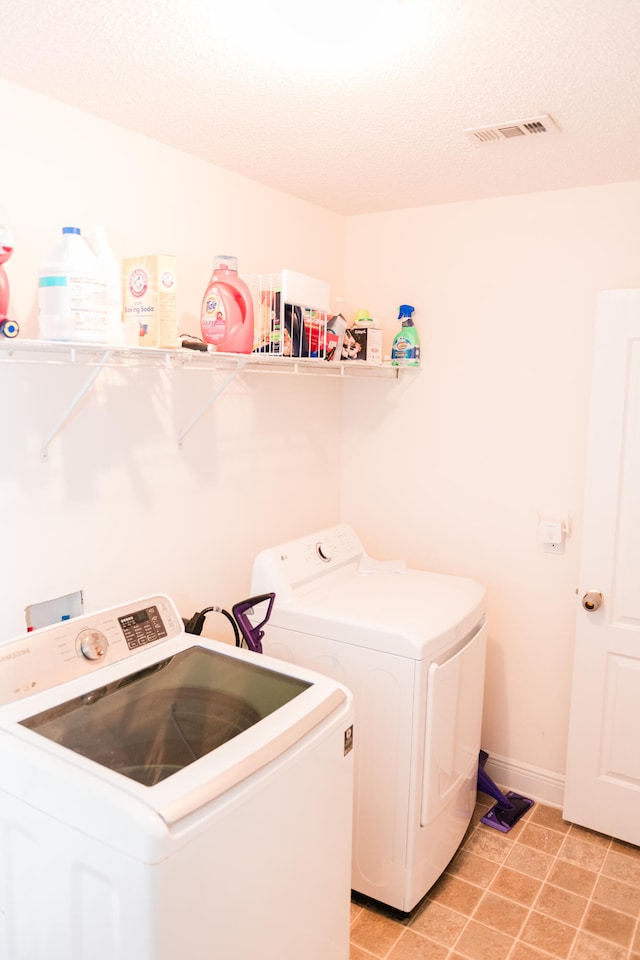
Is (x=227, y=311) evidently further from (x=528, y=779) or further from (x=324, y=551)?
(x=528, y=779)

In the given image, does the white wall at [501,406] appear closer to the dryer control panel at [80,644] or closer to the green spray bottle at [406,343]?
the green spray bottle at [406,343]

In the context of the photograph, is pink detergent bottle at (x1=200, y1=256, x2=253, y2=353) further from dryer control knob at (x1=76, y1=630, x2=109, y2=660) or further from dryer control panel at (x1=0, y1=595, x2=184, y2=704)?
dryer control knob at (x1=76, y1=630, x2=109, y2=660)

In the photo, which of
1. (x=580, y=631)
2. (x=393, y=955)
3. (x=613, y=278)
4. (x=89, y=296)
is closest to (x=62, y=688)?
(x=89, y=296)

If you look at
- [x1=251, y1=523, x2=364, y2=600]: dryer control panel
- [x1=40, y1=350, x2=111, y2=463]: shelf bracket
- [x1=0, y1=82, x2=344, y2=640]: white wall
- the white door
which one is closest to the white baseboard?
the white door

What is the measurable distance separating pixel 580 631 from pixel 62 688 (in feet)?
6.00

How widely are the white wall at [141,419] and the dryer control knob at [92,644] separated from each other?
215 mm

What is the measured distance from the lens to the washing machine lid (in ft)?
6.75

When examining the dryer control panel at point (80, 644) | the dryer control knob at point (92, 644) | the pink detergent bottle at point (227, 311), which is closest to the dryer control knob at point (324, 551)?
the dryer control panel at point (80, 644)

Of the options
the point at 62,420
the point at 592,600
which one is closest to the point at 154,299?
the point at 62,420

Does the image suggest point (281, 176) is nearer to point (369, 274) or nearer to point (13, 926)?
point (369, 274)

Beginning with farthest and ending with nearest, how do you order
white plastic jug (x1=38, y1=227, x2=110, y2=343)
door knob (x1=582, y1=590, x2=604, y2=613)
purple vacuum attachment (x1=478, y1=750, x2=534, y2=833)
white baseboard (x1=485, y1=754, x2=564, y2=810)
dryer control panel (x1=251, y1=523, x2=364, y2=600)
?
white baseboard (x1=485, y1=754, x2=564, y2=810) < purple vacuum attachment (x1=478, y1=750, x2=534, y2=833) < door knob (x1=582, y1=590, x2=604, y2=613) < dryer control panel (x1=251, y1=523, x2=364, y2=600) < white plastic jug (x1=38, y1=227, x2=110, y2=343)

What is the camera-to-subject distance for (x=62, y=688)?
159 centimetres

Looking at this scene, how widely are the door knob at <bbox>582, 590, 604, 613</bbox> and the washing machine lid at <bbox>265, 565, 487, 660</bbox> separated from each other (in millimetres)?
382

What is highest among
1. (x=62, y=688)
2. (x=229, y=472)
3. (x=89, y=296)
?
(x=89, y=296)
